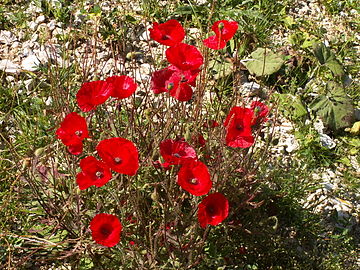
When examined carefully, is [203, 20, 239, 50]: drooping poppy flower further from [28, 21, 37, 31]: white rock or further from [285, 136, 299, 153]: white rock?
[28, 21, 37, 31]: white rock

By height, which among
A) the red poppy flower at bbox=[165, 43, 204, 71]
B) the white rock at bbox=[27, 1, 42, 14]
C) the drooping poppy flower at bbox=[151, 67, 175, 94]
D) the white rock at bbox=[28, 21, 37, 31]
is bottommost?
the white rock at bbox=[28, 21, 37, 31]

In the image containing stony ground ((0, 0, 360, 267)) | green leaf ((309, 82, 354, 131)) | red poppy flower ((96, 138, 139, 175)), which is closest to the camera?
red poppy flower ((96, 138, 139, 175))

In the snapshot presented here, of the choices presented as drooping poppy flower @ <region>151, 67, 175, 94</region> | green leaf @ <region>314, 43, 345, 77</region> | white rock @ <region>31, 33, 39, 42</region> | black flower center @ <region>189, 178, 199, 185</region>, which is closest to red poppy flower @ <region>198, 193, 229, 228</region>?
black flower center @ <region>189, 178, 199, 185</region>

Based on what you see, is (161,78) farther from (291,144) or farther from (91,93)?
(291,144)

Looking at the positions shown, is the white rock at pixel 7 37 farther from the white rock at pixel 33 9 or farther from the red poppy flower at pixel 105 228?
the red poppy flower at pixel 105 228

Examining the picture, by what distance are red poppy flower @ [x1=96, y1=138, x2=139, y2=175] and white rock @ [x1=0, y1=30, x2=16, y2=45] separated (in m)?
2.15

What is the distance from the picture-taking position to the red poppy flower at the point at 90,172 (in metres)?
1.70

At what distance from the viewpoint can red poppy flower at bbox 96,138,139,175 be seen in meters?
1.59

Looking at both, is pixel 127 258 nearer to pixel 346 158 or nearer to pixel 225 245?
pixel 225 245

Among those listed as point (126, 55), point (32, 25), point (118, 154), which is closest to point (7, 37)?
point (32, 25)

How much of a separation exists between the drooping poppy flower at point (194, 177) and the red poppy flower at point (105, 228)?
0.95ft

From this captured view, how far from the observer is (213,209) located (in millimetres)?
1795

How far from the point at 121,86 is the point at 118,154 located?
325 mm

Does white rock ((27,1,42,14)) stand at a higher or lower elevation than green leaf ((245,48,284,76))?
higher
